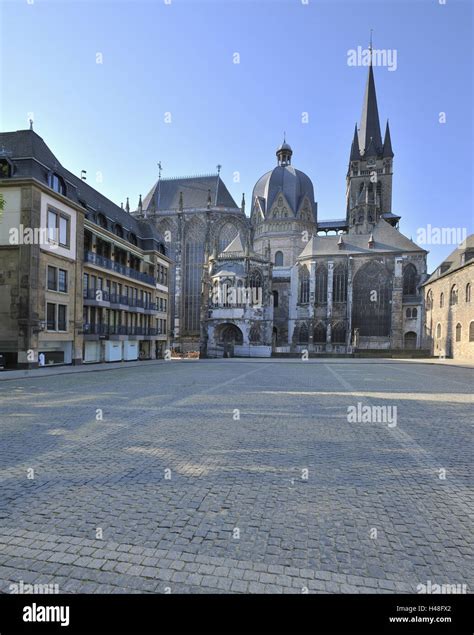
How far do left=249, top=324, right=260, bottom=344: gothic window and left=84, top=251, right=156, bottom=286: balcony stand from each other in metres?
16.5

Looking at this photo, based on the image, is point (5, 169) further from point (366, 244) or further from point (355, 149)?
point (355, 149)

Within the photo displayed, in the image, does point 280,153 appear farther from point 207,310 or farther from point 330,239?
point 207,310

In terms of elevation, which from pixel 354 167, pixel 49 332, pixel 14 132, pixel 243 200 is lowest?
pixel 49 332

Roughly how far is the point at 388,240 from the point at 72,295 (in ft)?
153

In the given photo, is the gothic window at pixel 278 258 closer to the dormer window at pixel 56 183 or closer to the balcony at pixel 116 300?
the balcony at pixel 116 300

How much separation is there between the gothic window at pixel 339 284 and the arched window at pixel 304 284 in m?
4.11

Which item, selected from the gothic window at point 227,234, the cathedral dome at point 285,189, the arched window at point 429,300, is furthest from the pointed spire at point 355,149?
the arched window at point 429,300

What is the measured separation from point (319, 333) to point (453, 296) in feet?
65.0

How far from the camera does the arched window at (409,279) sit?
174 feet

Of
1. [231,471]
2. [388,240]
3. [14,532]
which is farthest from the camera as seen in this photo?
[388,240]

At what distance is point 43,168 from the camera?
73.6 ft

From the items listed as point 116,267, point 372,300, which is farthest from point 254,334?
point 116,267

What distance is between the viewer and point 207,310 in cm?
5081
